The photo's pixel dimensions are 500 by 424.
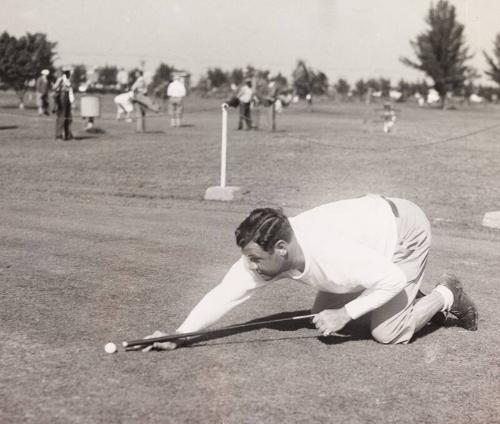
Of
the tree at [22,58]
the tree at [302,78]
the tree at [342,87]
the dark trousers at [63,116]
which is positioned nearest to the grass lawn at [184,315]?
the dark trousers at [63,116]

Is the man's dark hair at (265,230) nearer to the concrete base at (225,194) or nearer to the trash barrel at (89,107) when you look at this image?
the concrete base at (225,194)

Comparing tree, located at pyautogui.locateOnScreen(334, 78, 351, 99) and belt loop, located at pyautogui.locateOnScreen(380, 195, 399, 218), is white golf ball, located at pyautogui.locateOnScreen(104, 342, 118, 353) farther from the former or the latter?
tree, located at pyautogui.locateOnScreen(334, 78, 351, 99)

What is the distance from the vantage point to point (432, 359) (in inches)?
165

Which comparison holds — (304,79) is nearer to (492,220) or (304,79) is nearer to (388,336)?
(492,220)

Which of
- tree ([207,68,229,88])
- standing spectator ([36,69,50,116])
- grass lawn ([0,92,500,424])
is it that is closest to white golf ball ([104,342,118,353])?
grass lawn ([0,92,500,424])

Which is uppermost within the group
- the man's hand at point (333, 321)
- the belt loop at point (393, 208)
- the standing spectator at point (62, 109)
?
the standing spectator at point (62, 109)

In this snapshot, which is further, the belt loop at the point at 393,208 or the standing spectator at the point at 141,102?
the standing spectator at the point at 141,102

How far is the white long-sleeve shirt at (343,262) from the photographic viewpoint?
12.6 feet

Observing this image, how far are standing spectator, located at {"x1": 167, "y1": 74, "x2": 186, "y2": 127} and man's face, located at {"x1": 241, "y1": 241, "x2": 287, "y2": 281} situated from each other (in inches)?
734

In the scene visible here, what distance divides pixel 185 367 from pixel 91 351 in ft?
1.90

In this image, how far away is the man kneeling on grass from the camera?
381cm

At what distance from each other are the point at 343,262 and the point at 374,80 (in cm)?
6892

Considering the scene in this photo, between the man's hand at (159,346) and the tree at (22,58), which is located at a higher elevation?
the tree at (22,58)

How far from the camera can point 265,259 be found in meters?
3.78
